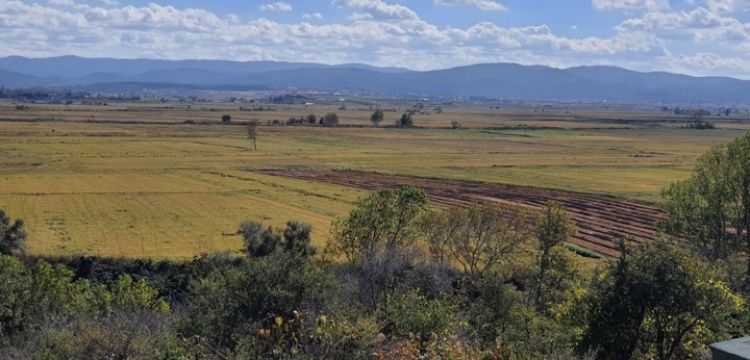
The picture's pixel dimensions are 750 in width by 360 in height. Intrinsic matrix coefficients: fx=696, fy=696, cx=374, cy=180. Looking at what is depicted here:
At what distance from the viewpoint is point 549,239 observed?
32.9m

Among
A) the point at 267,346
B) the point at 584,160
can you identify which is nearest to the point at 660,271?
the point at 267,346

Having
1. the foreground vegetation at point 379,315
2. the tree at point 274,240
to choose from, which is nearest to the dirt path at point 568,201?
the tree at point 274,240

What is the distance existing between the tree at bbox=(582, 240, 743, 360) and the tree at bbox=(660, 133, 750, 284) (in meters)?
13.3

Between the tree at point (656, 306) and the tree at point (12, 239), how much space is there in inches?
1328

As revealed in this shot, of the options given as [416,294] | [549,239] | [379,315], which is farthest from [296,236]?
[379,315]

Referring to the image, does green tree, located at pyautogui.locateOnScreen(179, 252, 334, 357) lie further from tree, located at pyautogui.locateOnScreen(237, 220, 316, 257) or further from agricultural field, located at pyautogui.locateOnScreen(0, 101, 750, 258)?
agricultural field, located at pyautogui.locateOnScreen(0, 101, 750, 258)

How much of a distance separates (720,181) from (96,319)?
27903mm

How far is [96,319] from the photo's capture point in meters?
21.5

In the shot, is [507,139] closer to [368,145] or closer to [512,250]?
[368,145]

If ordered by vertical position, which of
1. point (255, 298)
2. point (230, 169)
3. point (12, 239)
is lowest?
point (230, 169)

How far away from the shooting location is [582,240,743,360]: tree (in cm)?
1758

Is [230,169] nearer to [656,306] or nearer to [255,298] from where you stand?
[255,298]

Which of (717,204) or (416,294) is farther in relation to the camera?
(717,204)

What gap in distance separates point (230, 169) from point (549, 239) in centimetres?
6165
